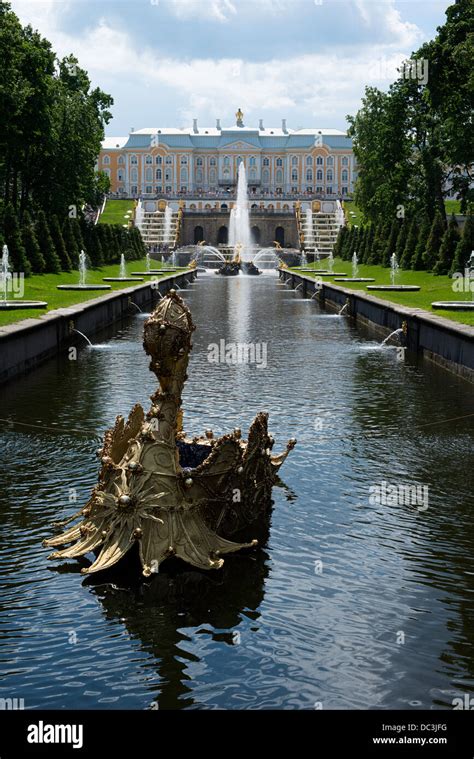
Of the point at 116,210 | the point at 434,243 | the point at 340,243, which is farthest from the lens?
the point at 116,210

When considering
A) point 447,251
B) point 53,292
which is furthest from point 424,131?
point 53,292

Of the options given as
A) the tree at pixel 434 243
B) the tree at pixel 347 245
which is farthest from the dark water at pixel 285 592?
the tree at pixel 347 245

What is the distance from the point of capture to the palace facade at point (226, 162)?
508ft

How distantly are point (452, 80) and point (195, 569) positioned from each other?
3277cm

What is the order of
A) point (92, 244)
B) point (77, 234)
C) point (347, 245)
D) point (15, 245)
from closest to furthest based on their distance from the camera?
point (15, 245) < point (77, 234) < point (92, 244) < point (347, 245)

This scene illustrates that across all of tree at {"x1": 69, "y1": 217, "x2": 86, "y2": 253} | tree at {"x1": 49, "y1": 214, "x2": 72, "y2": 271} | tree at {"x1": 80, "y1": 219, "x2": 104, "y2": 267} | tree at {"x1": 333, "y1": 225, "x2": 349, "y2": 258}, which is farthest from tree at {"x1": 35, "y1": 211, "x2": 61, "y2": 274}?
tree at {"x1": 333, "y1": 225, "x2": 349, "y2": 258}

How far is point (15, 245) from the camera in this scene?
39.8 m

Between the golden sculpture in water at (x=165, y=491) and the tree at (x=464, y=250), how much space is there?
1300 inches

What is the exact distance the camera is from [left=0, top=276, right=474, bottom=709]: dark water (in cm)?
614

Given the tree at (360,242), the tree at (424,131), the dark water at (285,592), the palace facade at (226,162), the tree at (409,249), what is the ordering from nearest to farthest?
the dark water at (285,592), the tree at (424,131), the tree at (409,249), the tree at (360,242), the palace facade at (226,162)

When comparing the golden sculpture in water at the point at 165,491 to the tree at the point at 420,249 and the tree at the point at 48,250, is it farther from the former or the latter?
the tree at the point at 420,249

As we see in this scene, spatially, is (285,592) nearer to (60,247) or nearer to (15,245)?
(15,245)

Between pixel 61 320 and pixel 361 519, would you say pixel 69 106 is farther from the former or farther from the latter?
pixel 361 519

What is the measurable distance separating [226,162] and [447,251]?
11610cm
